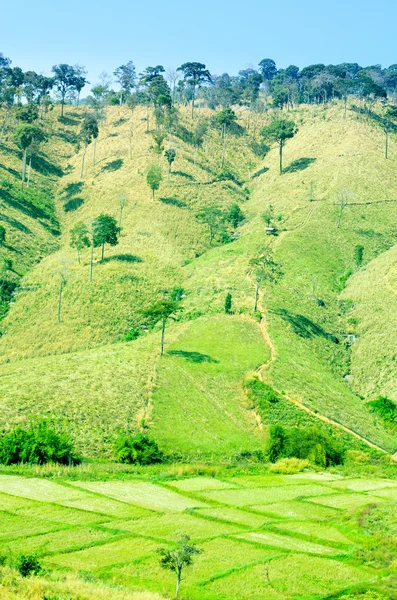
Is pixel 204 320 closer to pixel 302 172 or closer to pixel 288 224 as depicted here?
pixel 288 224

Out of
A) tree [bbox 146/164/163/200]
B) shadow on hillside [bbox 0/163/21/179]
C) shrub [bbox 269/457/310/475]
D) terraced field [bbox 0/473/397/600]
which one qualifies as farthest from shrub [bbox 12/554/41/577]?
shadow on hillside [bbox 0/163/21/179]

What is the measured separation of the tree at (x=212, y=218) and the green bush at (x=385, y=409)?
5713 centimetres

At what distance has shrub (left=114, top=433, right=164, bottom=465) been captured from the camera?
5566 cm

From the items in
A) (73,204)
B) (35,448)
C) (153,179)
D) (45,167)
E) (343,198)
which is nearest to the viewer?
(35,448)

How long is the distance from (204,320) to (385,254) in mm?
39794

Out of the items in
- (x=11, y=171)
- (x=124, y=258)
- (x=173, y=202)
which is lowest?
(x=124, y=258)

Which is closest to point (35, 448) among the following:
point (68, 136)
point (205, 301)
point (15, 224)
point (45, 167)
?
point (205, 301)

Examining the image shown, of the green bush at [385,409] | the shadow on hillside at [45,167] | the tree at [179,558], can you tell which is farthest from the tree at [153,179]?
the tree at [179,558]

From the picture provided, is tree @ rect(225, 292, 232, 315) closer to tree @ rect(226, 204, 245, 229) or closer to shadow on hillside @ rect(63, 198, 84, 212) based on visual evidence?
tree @ rect(226, 204, 245, 229)

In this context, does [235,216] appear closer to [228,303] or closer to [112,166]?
[112,166]

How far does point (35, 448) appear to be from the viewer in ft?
176

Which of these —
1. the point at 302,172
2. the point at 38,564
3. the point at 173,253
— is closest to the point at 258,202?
the point at 302,172

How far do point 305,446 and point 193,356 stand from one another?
20773 millimetres

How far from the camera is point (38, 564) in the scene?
29188 mm
